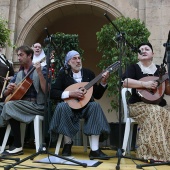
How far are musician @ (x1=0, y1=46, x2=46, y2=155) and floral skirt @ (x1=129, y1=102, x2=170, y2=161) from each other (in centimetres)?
120

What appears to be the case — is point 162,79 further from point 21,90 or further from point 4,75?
point 4,75

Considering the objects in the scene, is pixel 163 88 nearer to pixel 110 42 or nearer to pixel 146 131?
pixel 146 131

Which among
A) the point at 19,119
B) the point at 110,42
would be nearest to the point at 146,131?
the point at 19,119

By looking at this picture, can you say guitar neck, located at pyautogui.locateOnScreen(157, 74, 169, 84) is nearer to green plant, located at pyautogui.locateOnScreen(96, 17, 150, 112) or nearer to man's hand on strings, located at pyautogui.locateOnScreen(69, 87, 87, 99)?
man's hand on strings, located at pyautogui.locateOnScreen(69, 87, 87, 99)

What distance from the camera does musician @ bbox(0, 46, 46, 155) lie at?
297cm

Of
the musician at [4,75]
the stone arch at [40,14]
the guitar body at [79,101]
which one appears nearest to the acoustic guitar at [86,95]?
the guitar body at [79,101]

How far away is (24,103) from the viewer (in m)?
3.06

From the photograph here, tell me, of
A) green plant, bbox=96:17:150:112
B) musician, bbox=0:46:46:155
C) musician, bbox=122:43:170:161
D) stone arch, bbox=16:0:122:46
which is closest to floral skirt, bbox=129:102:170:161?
musician, bbox=122:43:170:161

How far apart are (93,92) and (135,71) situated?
1.83ft

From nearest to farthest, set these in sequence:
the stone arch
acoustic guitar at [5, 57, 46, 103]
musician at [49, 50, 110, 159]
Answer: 1. musician at [49, 50, 110, 159]
2. acoustic guitar at [5, 57, 46, 103]
3. the stone arch

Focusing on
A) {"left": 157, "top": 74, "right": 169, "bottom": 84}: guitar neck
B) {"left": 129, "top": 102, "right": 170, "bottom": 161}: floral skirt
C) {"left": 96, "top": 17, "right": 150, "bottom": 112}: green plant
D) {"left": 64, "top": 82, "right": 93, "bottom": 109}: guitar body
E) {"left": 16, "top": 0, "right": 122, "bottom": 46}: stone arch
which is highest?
{"left": 16, "top": 0, "right": 122, "bottom": 46}: stone arch

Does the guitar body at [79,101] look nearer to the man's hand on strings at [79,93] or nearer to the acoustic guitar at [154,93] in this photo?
the man's hand on strings at [79,93]

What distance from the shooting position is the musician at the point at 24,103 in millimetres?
2969

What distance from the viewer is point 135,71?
10.3 ft
